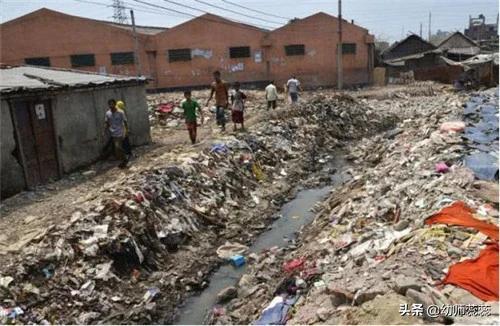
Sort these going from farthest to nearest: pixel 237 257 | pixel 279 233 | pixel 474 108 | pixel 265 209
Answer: pixel 474 108 → pixel 265 209 → pixel 279 233 → pixel 237 257

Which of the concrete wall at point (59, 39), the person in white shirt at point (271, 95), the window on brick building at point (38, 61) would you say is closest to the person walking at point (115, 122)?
the person in white shirt at point (271, 95)

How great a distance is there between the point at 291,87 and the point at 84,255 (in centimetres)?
1383

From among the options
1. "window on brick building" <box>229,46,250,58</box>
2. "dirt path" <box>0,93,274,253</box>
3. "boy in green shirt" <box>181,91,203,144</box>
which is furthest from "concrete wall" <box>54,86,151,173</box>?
"window on brick building" <box>229,46,250,58</box>

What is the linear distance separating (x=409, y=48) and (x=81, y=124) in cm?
3257

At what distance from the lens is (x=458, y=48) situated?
36062 millimetres

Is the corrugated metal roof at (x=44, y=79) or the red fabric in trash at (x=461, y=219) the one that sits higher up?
the corrugated metal roof at (x=44, y=79)

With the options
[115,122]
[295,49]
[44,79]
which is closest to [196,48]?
[295,49]

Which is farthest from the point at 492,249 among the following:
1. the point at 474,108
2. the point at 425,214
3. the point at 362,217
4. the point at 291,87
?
the point at 291,87

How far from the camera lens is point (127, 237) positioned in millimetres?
7023

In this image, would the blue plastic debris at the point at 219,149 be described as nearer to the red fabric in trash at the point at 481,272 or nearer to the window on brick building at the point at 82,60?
the red fabric in trash at the point at 481,272

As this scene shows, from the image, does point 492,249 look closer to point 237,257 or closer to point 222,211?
point 237,257

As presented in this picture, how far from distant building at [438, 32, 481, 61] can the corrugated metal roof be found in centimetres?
2773

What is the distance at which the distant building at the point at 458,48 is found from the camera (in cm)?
3312

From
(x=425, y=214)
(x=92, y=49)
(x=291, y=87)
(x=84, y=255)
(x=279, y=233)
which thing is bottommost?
(x=279, y=233)
